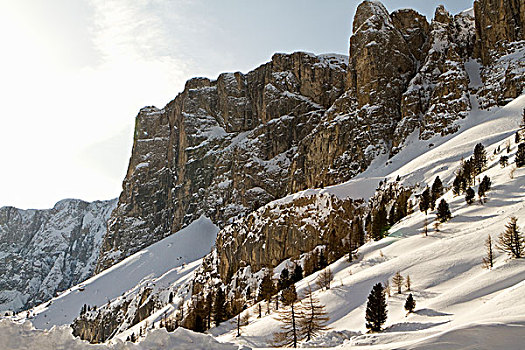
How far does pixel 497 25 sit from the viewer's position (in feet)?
416

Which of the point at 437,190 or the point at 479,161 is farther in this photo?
the point at 479,161

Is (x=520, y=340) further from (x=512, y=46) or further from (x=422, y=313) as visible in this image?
(x=512, y=46)

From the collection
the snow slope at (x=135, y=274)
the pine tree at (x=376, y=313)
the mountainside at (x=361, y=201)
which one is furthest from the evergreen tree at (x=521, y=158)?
the snow slope at (x=135, y=274)

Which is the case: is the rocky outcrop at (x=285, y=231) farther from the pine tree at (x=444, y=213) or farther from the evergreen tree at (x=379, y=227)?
the pine tree at (x=444, y=213)

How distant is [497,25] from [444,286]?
4899 inches

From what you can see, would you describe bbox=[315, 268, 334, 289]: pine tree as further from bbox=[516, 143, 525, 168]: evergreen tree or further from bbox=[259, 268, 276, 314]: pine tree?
bbox=[516, 143, 525, 168]: evergreen tree

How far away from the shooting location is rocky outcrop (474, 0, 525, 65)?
400 feet

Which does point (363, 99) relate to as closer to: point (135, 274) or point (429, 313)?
point (135, 274)

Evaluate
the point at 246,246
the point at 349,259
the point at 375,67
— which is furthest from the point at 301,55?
the point at 349,259

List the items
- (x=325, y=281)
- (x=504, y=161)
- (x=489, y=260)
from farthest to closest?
(x=504, y=161), (x=325, y=281), (x=489, y=260)

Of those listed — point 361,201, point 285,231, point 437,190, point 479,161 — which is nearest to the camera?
point 437,190

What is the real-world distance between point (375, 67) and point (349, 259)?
9717 cm

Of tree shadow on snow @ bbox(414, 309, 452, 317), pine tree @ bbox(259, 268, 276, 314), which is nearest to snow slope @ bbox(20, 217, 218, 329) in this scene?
pine tree @ bbox(259, 268, 276, 314)

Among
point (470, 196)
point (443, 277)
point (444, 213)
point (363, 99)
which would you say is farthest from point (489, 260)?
point (363, 99)
